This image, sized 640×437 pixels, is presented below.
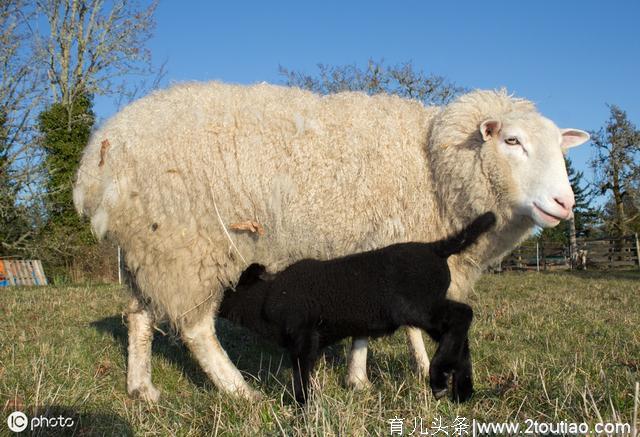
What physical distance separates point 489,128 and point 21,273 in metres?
18.8

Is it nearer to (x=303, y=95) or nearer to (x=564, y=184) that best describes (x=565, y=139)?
(x=564, y=184)

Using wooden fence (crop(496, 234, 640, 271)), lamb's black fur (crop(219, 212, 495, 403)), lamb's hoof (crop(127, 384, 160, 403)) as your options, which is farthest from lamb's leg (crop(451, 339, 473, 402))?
wooden fence (crop(496, 234, 640, 271))

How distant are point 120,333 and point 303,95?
377 cm

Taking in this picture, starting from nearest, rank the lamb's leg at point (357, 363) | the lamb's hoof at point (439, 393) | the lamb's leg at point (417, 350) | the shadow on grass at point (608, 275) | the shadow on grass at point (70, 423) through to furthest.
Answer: the shadow on grass at point (70, 423)
the lamb's hoof at point (439, 393)
the lamb's leg at point (357, 363)
the lamb's leg at point (417, 350)
the shadow on grass at point (608, 275)

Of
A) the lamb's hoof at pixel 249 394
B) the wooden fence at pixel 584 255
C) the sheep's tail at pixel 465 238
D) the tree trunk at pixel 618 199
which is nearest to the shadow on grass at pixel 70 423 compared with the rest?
the lamb's hoof at pixel 249 394

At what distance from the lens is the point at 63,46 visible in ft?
72.7

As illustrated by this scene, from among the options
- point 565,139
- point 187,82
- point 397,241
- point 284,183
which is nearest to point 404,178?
point 397,241

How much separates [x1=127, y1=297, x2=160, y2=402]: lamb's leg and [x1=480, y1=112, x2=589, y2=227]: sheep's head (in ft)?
9.44

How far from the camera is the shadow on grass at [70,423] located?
8.54 feet

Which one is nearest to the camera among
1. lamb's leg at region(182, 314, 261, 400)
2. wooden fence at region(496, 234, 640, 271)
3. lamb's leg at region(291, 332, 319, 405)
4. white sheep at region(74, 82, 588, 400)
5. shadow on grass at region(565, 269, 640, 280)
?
lamb's leg at region(291, 332, 319, 405)

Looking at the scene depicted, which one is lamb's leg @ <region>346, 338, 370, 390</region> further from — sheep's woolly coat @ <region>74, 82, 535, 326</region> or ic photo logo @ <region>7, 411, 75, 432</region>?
ic photo logo @ <region>7, 411, 75, 432</region>

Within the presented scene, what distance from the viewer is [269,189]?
373cm

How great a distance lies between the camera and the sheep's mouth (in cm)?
357

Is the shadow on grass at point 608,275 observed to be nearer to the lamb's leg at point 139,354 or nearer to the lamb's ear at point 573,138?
the lamb's ear at point 573,138
